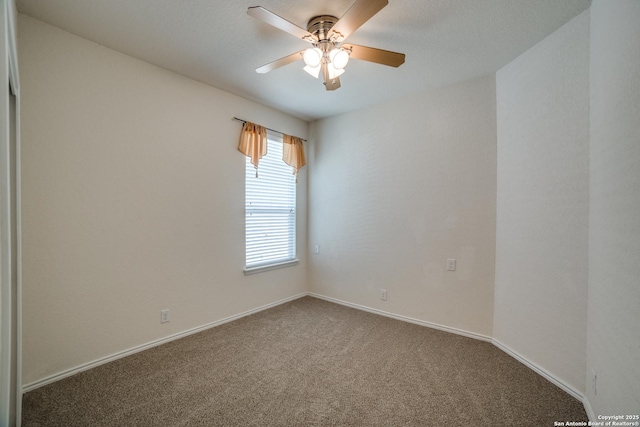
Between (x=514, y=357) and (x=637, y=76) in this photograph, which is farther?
(x=514, y=357)

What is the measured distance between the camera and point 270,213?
3.61 m

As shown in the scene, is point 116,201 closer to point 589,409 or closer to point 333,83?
point 333,83

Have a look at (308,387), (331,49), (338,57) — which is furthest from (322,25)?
(308,387)

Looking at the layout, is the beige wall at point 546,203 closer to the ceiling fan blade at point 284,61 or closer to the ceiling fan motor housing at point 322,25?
the ceiling fan motor housing at point 322,25

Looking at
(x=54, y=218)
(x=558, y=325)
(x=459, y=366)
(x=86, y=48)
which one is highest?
(x=86, y=48)

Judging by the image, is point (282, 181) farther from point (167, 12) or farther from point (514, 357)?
point (514, 357)

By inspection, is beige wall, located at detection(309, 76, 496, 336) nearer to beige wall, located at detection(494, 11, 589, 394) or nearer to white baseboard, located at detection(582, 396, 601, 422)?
beige wall, located at detection(494, 11, 589, 394)

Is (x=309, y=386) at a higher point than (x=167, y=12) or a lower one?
lower

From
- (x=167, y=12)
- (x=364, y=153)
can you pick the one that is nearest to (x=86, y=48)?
(x=167, y=12)

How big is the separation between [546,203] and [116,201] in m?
3.46

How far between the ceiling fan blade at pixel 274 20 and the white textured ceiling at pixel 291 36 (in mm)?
193

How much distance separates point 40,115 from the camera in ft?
6.39

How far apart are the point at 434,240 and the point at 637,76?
77.2 inches

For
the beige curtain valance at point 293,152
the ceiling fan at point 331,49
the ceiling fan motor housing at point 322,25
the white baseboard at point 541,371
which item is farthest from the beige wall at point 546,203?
the beige curtain valance at point 293,152
